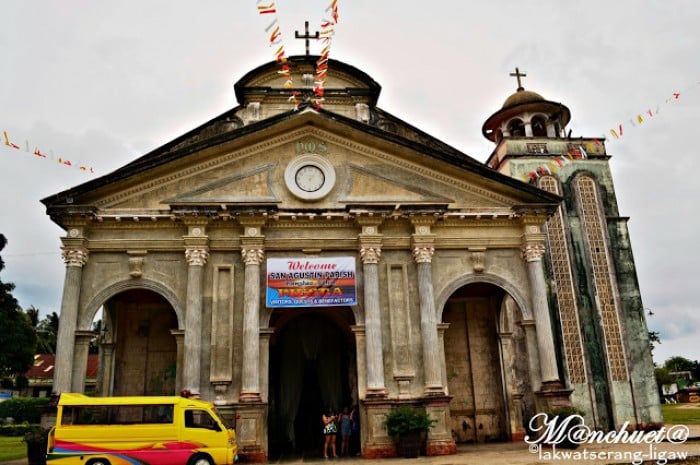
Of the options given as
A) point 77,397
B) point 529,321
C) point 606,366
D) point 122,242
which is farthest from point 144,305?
point 606,366

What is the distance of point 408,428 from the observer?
14148 millimetres

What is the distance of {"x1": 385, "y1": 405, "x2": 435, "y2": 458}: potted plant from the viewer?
14.1 metres

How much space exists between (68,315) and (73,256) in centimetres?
161

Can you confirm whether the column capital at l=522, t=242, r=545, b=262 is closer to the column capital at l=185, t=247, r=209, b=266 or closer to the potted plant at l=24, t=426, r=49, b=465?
the column capital at l=185, t=247, r=209, b=266

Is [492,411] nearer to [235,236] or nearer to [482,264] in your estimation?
[482,264]

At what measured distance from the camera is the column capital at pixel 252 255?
1577 centimetres

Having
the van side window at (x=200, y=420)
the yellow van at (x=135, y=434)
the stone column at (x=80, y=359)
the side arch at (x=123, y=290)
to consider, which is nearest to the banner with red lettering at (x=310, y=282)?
the side arch at (x=123, y=290)

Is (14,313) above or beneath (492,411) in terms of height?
above

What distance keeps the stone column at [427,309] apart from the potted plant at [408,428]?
3.00 ft

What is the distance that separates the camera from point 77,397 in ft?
40.8

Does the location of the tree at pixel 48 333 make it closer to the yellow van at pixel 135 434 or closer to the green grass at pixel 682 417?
the yellow van at pixel 135 434

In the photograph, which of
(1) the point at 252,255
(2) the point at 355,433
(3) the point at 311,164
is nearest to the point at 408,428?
(2) the point at 355,433

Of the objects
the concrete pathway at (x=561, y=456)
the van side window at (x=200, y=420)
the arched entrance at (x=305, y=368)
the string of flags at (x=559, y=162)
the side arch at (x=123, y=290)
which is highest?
the string of flags at (x=559, y=162)

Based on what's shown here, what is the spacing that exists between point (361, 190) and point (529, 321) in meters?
6.22
